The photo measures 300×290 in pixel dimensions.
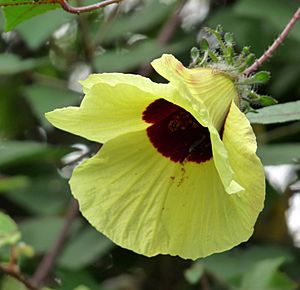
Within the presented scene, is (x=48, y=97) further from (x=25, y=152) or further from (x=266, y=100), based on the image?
(x=266, y=100)

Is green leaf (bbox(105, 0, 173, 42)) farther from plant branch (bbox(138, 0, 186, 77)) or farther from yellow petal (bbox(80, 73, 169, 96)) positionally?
yellow petal (bbox(80, 73, 169, 96))

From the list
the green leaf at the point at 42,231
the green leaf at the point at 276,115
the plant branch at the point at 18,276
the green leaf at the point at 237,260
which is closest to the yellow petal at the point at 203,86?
the green leaf at the point at 276,115

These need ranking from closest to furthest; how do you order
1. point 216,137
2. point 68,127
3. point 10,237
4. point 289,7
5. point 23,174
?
1. point 216,137
2. point 68,127
3. point 10,237
4. point 289,7
5. point 23,174

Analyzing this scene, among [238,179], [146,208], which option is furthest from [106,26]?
[238,179]

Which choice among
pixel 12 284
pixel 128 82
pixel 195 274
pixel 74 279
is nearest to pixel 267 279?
pixel 195 274

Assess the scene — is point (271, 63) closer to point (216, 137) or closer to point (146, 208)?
point (146, 208)
